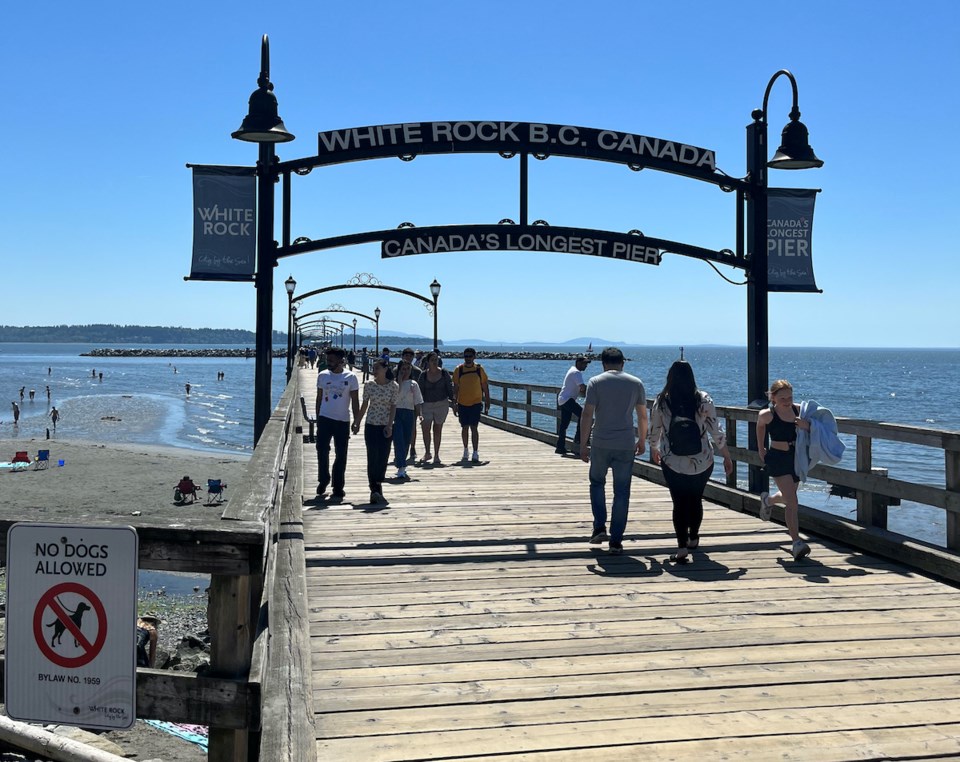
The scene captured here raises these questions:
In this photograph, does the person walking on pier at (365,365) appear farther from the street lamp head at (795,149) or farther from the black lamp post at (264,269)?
the street lamp head at (795,149)

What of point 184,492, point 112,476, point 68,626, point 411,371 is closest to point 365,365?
point 112,476

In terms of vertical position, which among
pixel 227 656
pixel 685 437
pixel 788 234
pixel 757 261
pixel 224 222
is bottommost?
pixel 227 656

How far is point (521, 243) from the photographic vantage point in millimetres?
10555

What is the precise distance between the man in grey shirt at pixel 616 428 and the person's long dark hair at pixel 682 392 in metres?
0.26

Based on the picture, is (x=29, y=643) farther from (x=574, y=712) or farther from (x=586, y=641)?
(x=586, y=641)

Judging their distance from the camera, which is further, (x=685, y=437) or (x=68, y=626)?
(x=685, y=437)

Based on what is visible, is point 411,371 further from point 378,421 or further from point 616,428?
point 616,428

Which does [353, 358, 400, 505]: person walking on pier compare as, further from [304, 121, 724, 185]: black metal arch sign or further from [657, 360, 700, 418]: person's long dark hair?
[657, 360, 700, 418]: person's long dark hair

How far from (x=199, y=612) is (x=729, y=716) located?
49.3 ft

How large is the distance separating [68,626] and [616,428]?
17.2 ft

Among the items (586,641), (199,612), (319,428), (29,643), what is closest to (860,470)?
(586,641)

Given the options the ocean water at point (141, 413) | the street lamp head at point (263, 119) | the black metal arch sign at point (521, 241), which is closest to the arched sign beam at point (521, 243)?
the black metal arch sign at point (521, 241)

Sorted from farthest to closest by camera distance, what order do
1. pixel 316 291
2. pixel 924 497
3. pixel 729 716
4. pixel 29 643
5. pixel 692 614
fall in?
pixel 316 291 → pixel 924 497 → pixel 692 614 → pixel 729 716 → pixel 29 643

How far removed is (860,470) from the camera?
7.97 metres
